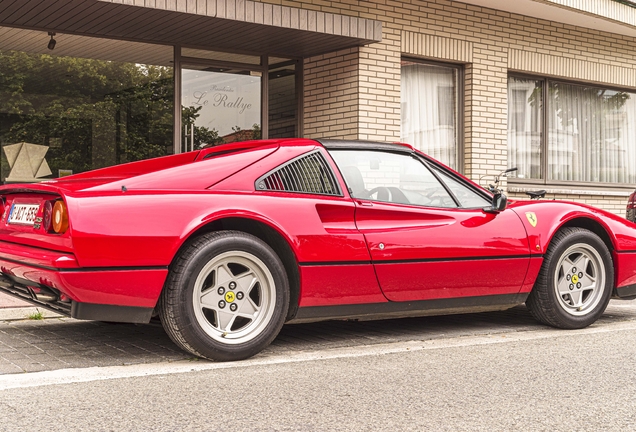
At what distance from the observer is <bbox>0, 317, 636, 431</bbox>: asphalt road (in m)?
3.43

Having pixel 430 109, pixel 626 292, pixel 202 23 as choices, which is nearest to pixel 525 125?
pixel 430 109

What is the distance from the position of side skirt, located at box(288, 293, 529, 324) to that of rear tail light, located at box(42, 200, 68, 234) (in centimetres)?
144

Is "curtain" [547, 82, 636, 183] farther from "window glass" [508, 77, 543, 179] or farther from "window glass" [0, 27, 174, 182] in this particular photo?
"window glass" [0, 27, 174, 182]

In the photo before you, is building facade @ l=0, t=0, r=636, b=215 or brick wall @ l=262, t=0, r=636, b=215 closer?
building facade @ l=0, t=0, r=636, b=215

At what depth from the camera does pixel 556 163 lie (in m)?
12.9

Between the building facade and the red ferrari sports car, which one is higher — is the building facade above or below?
above

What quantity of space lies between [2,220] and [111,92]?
560 centimetres

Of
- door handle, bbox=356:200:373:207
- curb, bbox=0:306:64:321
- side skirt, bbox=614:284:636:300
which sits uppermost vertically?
door handle, bbox=356:200:373:207

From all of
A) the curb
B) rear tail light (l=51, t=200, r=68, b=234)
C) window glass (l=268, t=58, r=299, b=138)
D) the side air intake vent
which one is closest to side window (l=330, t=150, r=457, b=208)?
the side air intake vent

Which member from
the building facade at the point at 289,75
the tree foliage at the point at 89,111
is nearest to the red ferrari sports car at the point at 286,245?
the building facade at the point at 289,75

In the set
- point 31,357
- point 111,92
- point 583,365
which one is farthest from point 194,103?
point 583,365

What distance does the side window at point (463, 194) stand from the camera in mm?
5668

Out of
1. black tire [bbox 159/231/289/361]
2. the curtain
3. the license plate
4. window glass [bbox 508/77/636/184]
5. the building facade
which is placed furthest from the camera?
the curtain

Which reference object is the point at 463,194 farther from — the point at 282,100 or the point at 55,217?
the point at 282,100
